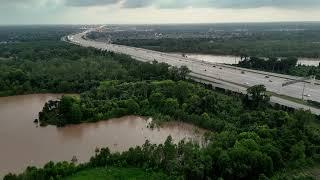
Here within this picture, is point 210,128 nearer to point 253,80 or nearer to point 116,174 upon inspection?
point 116,174

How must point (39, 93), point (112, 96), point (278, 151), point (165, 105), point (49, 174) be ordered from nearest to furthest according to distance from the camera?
point (49, 174) < point (278, 151) < point (165, 105) < point (112, 96) < point (39, 93)

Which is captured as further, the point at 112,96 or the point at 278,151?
the point at 112,96

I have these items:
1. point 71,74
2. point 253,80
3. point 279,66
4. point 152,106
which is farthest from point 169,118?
point 279,66

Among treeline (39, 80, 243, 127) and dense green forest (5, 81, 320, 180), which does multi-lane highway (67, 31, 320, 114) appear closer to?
dense green forest (5, 81, 320, 180)

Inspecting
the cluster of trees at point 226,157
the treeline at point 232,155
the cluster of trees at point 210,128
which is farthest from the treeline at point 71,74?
the cluster of trees at point 226,157

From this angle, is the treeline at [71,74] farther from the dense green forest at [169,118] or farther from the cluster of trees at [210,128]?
the cluster of trees at [210,128]

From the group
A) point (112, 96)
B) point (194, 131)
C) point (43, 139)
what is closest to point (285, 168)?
point (194, 131)

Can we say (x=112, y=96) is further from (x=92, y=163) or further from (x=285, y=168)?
(x=285, y=168)
